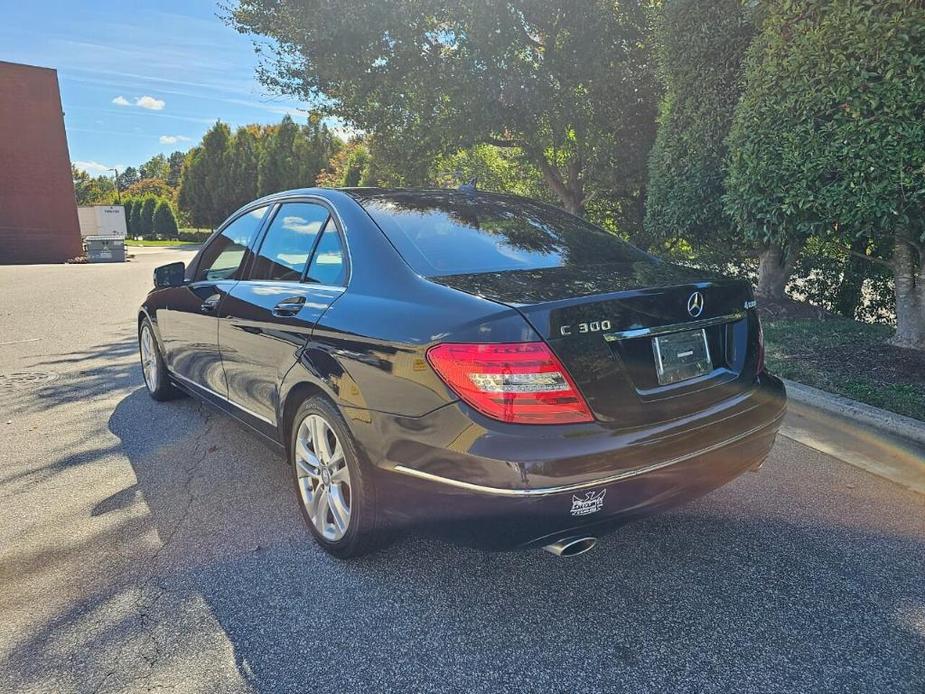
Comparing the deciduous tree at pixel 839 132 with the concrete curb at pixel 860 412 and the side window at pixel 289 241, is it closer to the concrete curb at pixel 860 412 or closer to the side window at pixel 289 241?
the concrete curb at pixel 860 412

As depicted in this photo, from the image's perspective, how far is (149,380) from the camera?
5602 mm

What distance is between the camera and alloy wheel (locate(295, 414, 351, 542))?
285cm

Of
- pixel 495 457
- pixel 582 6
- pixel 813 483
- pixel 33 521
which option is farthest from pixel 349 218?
pixel 582 6

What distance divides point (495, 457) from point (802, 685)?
1212 millimetres

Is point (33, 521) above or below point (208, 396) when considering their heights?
below

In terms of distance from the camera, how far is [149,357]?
216 inches

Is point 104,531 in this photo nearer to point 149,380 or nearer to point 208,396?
point 208,396

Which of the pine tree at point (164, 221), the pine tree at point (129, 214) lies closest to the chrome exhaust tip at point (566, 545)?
the pine tree at point (164, 221)

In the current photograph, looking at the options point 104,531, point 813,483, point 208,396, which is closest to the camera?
point 104,531

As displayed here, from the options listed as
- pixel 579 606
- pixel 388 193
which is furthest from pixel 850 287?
pixel 579 606

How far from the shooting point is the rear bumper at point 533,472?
2.19m

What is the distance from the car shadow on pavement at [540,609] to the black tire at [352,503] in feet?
0.31

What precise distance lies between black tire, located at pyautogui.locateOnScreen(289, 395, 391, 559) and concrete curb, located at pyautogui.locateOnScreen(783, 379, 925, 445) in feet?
11.1

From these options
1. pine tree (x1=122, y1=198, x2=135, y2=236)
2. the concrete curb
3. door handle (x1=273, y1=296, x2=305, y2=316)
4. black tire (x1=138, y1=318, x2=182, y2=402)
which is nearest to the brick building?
black tire (x1=138, y1=318, x2=182, y2=402)
